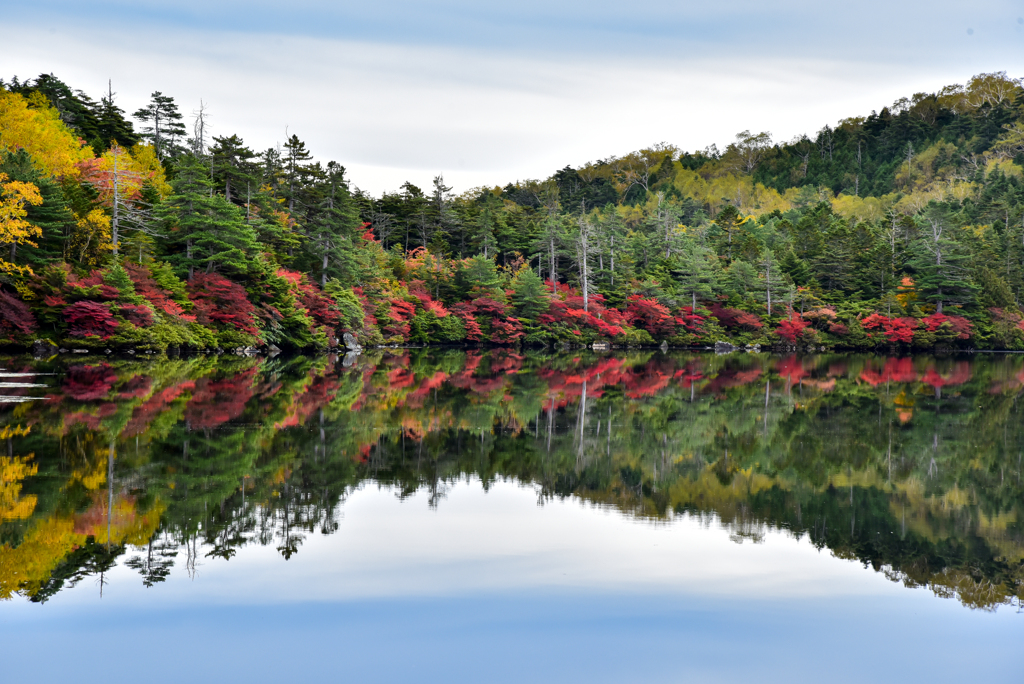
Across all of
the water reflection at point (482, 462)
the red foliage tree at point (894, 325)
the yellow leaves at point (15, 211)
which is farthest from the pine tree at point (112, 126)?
the red foliage tree at point (894, 325)

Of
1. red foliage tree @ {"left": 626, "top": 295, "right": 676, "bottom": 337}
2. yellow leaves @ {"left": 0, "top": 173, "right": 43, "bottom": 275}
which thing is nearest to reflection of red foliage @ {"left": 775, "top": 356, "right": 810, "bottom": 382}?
red foliage tree @ {"left": 626, "top": 295, "right": 676, "bottom": 337}

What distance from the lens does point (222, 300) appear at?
3094 centimetres

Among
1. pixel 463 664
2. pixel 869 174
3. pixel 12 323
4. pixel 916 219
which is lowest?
pixel 463 664

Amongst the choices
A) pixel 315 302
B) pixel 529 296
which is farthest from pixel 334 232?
pixel 529 296

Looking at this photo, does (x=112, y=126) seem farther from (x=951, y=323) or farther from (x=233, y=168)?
(x=951, y=323)

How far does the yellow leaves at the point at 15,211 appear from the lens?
23.8 m

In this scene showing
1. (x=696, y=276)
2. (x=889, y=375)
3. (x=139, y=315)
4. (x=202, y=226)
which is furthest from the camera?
(x=696, y=276)

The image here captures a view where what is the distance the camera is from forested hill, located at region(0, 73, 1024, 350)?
26.6 meters

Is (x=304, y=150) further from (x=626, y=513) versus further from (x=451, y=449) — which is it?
(x=626, y=513)

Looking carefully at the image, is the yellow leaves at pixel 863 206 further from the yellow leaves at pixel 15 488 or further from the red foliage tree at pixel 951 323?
the yellow leaves at pixel 15 488

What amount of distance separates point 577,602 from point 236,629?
83.6 inches

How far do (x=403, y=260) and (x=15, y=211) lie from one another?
2376 centimetres

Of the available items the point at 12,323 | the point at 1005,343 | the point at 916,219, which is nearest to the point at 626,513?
the point at 12,323

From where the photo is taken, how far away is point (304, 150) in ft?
137
